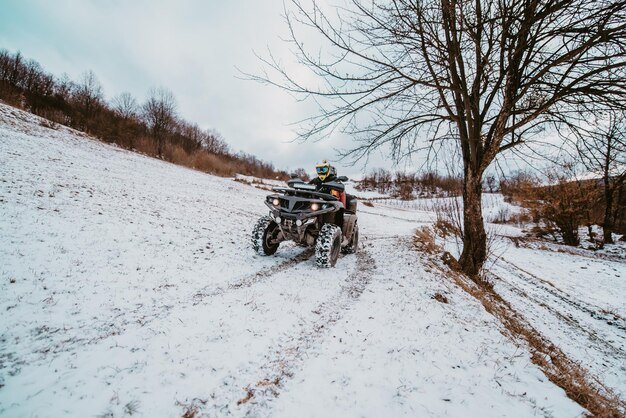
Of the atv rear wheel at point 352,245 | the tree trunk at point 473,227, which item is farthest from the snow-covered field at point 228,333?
the tree trunk at point 473,227

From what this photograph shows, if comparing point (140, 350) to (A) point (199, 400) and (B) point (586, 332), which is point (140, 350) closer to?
(A) point (199, 400)

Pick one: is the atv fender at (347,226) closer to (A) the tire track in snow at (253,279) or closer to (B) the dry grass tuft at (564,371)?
(A) the tire track in snow at (253,279)

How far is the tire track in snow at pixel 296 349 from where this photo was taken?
2096 millimetres

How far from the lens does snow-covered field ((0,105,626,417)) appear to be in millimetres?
2031

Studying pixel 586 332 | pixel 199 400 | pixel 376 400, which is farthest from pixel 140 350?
pixel 586 332

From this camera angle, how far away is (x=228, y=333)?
2812 mm

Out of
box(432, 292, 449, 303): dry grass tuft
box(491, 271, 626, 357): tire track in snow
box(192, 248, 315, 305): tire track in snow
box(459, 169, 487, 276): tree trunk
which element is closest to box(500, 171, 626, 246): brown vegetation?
box(491, 271, 626, 357): tire track in snow

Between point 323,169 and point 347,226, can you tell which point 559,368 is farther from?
point 323,169

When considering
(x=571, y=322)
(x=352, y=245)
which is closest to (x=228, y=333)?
(x=352, y=245)

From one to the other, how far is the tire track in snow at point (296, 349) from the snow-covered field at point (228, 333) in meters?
0.02

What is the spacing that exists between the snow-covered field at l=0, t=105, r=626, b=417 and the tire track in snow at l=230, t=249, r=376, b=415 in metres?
0.02

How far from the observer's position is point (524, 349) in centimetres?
329

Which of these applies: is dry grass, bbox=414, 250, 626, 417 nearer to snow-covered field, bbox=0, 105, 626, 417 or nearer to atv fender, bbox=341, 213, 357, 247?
snow-covered field, bbox=0, 105, 626, 417

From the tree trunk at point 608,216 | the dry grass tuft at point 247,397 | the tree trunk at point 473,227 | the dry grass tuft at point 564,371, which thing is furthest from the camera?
the tree trunk at point 608,216
